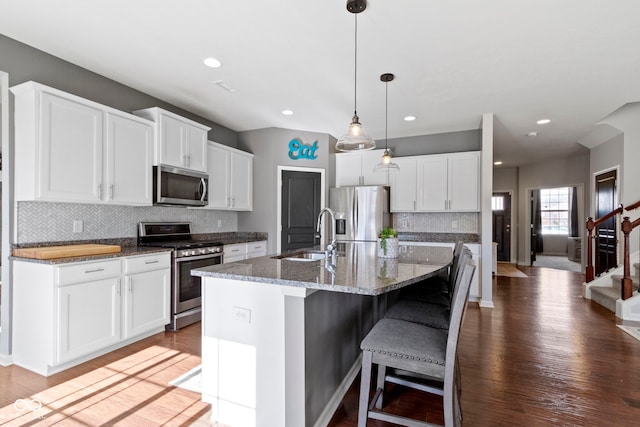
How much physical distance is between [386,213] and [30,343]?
4.42 meters

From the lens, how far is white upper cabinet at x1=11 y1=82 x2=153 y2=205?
8.09ft

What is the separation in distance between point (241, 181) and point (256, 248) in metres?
1.07

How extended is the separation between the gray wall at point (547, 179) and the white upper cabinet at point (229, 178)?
6.95m

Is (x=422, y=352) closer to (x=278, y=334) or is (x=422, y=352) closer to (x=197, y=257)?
(x=278, y=334)

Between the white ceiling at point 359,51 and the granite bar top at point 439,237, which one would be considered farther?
the granite bar top at point 439,237

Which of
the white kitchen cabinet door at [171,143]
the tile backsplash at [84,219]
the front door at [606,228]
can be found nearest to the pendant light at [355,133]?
the white kitchen cabinet door at [171,143]

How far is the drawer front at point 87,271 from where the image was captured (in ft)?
7.73

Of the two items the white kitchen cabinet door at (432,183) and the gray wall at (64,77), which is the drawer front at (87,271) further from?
the white kitchen cabinet door at (432,183)

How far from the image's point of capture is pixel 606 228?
554cm

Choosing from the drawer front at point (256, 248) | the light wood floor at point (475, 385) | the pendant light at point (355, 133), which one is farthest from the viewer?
the drawer front at point (256, 248)

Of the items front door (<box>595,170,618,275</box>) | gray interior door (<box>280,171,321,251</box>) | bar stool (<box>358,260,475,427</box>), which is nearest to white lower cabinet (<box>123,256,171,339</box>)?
gray interior door (<box>280,171,321,251</box>)

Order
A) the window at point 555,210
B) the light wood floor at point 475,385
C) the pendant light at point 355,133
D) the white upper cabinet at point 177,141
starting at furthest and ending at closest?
the window at point 555,210
the white upper cabinet at point 177,141
the pendant light at point 355,133
the light wood floor at point 475,385

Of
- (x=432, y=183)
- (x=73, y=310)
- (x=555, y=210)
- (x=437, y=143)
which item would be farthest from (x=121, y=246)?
(x=555, y=210)

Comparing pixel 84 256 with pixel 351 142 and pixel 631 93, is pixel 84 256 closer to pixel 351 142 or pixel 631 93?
pixel 351 142
